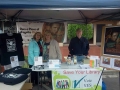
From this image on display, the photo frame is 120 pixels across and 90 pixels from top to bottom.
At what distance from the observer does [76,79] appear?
314 centimetres

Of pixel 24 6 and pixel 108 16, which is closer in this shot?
pixel 24 6

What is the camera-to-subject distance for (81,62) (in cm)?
379

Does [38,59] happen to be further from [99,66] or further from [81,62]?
[99,66]

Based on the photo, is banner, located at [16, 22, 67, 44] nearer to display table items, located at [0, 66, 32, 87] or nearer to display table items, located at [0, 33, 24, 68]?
display table items, located at [0, 33, 24, 68]

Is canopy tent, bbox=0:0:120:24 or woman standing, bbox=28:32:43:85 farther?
woman standing, bbox=28:32:43:85

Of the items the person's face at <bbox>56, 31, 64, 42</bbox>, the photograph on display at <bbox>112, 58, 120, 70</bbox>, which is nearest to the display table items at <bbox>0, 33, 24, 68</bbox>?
the person's face at <bbox>56, 31, 64, 42</bbox>

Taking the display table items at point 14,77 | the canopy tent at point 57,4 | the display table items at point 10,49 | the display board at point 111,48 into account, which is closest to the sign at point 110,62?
the display board at point 111,48

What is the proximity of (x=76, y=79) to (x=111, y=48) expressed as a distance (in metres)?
0.90

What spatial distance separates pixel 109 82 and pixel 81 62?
1872 millimetres

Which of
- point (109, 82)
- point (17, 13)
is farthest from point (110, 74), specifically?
point (17, 13)

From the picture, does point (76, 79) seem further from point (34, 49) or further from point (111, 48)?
point (34, 49)

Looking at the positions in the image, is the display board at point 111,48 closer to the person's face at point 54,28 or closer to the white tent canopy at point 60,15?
the white tent canopy at point 60,15

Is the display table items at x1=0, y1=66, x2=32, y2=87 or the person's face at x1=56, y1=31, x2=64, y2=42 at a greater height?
the person's face at x1=56, y1=31, x2=64, y2=42

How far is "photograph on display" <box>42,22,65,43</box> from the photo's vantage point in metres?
4.57
